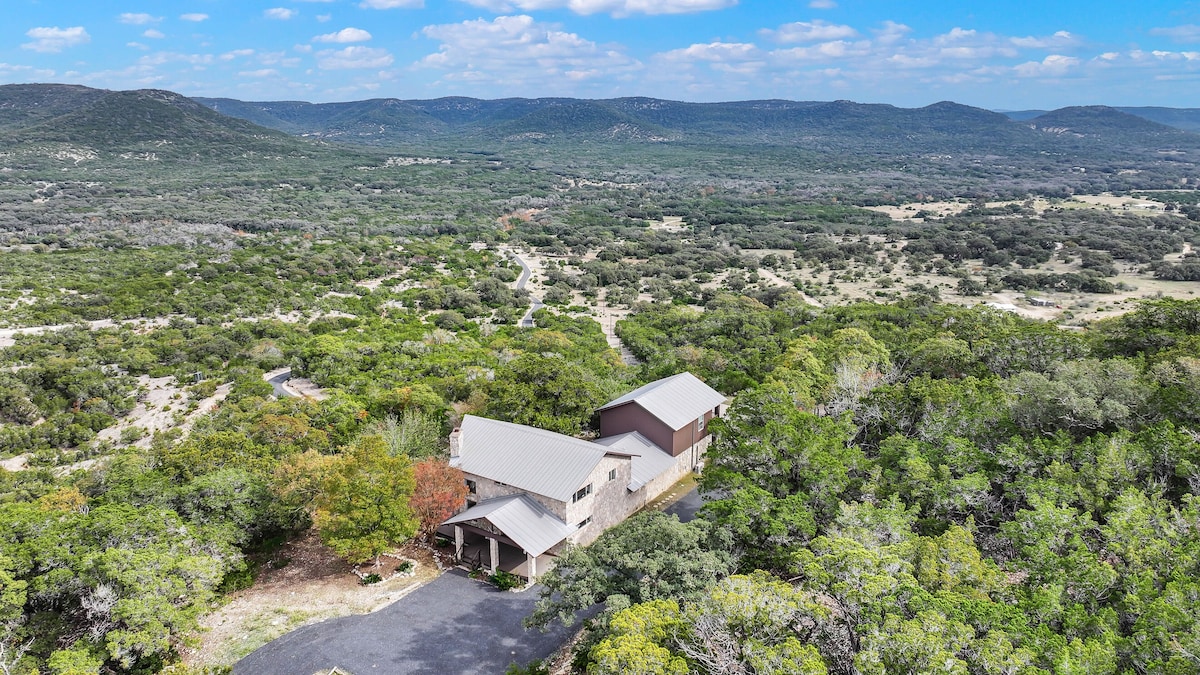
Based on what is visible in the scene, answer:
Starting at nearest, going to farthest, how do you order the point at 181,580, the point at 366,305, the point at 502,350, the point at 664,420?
the point at 181,580, the point at 664,420, the point at 502,350, the point at 366,305

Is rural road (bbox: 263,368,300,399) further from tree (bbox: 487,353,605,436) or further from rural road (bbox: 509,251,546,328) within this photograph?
rural road (bbox: 509,251,546,328)

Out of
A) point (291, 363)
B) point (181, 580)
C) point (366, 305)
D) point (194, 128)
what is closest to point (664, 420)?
point (181, 580)

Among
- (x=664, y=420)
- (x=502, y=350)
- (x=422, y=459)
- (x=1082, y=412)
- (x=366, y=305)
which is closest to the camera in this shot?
(x=1082, y=412)

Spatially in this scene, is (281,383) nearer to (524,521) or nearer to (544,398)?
(544,398)

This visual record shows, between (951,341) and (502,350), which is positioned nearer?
(951,341)

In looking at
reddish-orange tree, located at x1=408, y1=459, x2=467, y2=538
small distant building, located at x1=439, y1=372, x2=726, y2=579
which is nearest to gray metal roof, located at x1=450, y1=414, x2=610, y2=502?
small distant building, located at x1=439, y1=372, x2=726, y2=579

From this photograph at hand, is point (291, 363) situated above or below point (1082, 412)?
below

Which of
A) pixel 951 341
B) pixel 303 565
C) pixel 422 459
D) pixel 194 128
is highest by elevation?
pixel 194 128

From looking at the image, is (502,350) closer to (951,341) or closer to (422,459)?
(422,459)

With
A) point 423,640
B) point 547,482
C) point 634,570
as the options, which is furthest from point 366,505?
point 634,570
